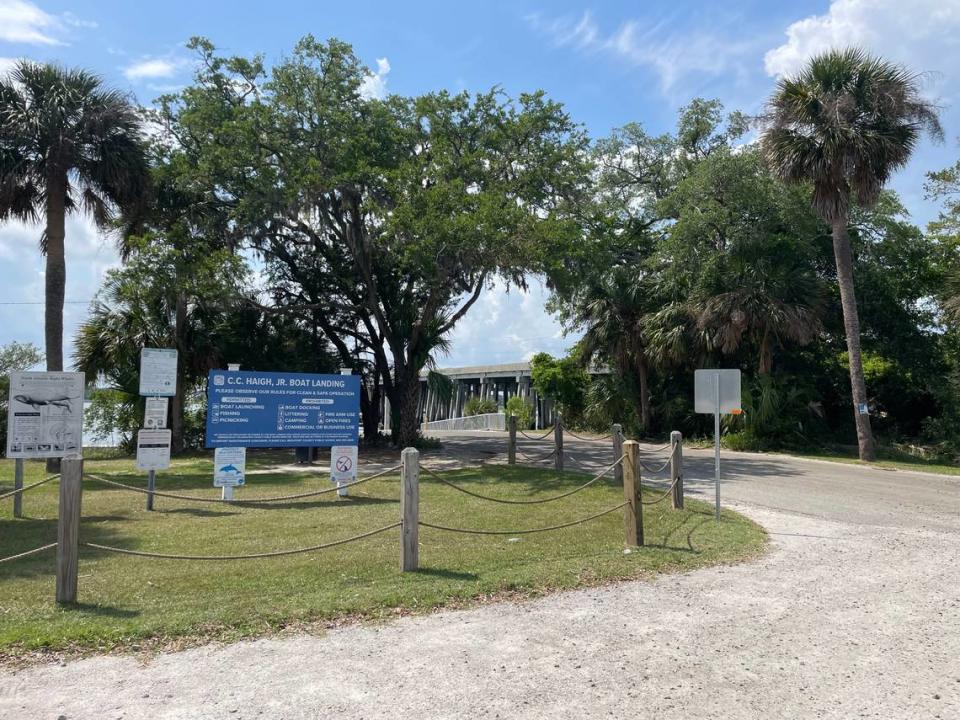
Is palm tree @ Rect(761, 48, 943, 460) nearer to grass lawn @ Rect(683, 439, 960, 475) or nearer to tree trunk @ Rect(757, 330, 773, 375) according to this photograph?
grass lawn @ Rect(683, 439, 960, 475)

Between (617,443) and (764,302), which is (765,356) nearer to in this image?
(764,302)

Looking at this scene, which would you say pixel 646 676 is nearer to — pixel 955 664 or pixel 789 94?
pixel 955 664

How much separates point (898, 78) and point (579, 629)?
19.9m

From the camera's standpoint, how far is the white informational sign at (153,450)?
35.4 feet

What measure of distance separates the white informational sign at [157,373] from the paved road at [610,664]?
7.41 metres

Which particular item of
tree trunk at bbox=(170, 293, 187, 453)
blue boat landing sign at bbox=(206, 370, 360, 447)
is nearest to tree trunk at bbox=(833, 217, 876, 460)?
blue boat landing sign at bbox=(206, 370, 360, 447)

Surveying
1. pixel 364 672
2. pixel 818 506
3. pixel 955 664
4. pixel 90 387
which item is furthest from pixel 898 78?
pixel 90 387

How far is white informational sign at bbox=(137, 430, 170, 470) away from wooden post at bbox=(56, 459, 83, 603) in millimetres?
5021

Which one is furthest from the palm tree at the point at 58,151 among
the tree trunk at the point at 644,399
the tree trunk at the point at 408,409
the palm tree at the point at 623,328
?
the tree trunk at the point at 644,399

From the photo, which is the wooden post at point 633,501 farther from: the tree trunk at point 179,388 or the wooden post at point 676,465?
the tree trunk at point 179,388

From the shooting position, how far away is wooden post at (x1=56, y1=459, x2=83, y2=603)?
18.8 feet

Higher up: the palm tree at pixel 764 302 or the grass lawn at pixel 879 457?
the palm tree at pixel 764 302

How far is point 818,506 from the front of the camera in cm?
1129

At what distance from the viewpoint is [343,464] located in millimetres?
12227
